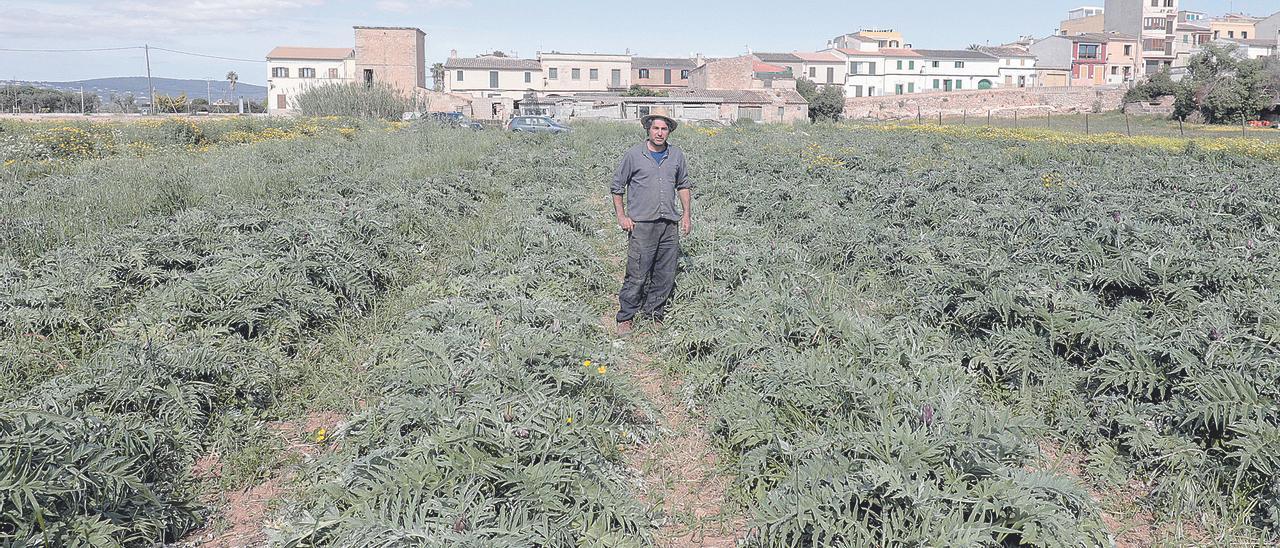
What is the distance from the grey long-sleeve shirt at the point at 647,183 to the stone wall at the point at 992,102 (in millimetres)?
65784

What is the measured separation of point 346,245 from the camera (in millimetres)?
7441

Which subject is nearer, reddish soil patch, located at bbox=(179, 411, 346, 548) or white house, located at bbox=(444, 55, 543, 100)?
reddish soil patch, located at bbox=(179, 411, 346, 548)

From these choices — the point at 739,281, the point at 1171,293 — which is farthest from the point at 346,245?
the point at 1171,293

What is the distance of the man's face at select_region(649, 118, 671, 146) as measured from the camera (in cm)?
639

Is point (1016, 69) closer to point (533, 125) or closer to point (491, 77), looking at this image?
point (491, 77)

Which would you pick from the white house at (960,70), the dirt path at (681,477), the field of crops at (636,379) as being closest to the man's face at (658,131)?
the field of crops at (636,379)

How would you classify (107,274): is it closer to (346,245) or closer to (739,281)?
(346,245)

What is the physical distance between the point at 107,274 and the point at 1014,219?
26.4 ft

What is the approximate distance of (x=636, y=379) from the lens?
561cm

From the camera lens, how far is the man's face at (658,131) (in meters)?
6.39

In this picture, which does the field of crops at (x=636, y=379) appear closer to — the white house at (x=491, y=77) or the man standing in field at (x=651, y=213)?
the man standing in field at (x=651, y=213)

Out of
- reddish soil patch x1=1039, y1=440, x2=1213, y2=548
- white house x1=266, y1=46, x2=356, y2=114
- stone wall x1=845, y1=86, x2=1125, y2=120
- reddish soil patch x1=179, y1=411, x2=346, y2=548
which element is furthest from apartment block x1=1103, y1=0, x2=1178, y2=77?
reddish soil patch x1=179, y1=411, x2=346, y2=548

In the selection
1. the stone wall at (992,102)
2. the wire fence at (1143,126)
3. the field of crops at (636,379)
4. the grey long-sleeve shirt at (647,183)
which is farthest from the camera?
the stone wall at (992,102)

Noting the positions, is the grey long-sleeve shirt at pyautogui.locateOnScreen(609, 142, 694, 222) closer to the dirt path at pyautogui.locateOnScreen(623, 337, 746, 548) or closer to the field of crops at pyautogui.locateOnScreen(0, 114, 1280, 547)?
the field of crops at pyautogui.locateOnScreen(0, 114, 1280, 547)
